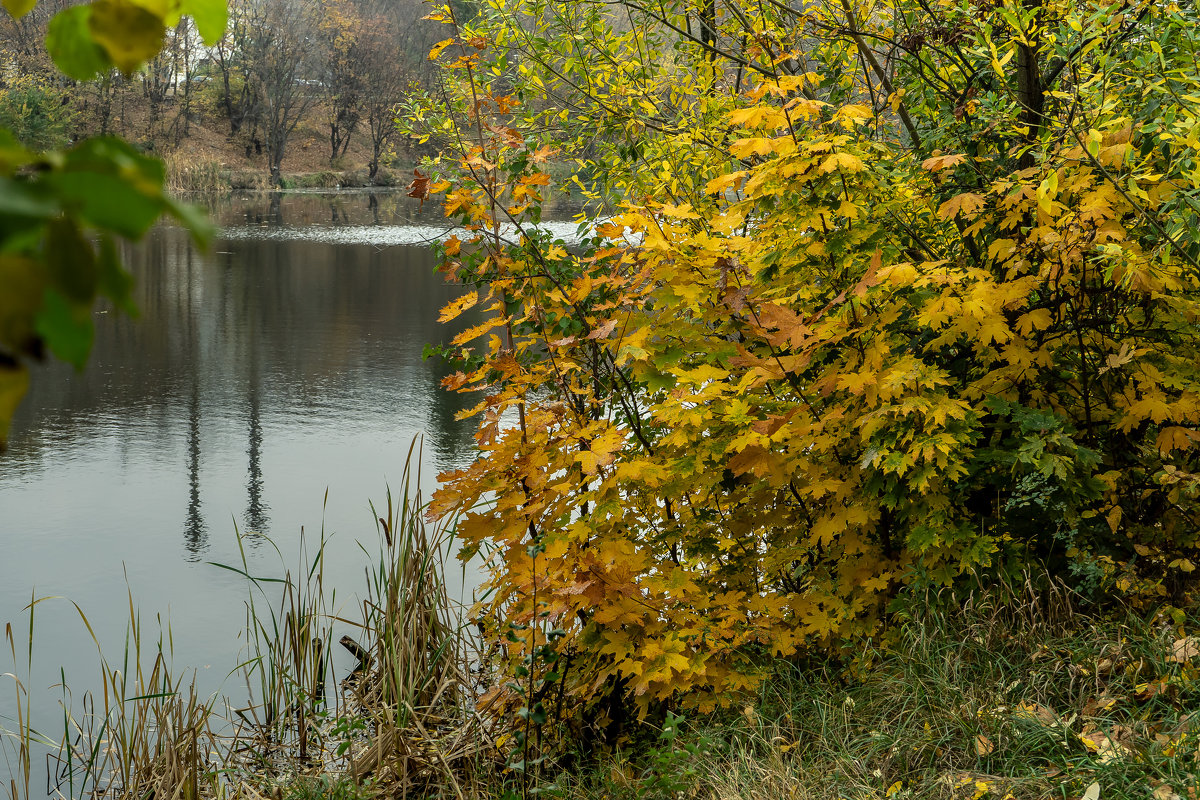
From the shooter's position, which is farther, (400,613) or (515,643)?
(400,613)

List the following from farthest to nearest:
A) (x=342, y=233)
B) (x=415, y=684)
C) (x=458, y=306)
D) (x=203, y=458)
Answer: (x=342, y=233), (x=203, y=458), (x=415, y=684), (x=458, y=306)

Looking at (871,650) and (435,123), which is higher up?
(435,123)

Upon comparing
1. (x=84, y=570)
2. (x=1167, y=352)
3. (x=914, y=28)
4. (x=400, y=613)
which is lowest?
(x=84, y=570)

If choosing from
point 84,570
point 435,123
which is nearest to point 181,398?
point 84,570

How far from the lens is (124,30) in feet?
2.07

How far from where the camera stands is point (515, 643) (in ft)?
10.8

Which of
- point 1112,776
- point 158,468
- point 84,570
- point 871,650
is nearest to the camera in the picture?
point 1112,776

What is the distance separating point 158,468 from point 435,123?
15.6 feet

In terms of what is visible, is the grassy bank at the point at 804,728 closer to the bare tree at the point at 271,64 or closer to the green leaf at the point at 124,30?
the green leaf at the point at 124,30

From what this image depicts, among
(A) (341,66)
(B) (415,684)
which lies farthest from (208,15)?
(A) (341,66)

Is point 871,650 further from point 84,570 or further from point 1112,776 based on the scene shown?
point 84,570

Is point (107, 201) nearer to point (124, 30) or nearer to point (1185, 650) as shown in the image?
point (124, 30)

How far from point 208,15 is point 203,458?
7.81 metres

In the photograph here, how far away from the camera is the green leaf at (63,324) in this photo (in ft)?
1.65
